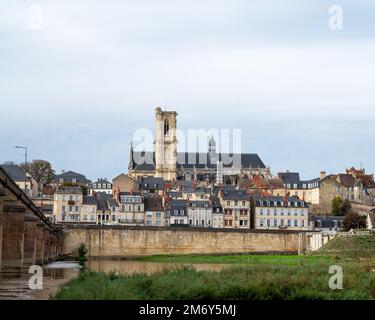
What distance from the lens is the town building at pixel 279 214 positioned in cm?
10738

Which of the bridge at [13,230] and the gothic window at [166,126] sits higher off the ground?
the gothic window at [166,126]

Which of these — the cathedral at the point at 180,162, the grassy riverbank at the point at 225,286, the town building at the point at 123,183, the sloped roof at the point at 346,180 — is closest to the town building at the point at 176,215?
the town building at the point at 123,183

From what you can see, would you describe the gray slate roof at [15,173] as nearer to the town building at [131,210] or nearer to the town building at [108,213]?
the town building at [108,213]

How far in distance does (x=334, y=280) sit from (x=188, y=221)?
251ft

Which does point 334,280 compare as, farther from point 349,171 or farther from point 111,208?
point 349,171

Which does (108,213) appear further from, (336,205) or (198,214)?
(336,205)

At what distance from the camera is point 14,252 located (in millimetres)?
42000

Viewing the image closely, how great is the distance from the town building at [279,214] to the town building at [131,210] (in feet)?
44.0

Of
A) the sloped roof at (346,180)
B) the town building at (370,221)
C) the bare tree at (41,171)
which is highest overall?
the bare tree at (41,171)

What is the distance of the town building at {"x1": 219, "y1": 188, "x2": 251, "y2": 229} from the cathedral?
4202 cm
